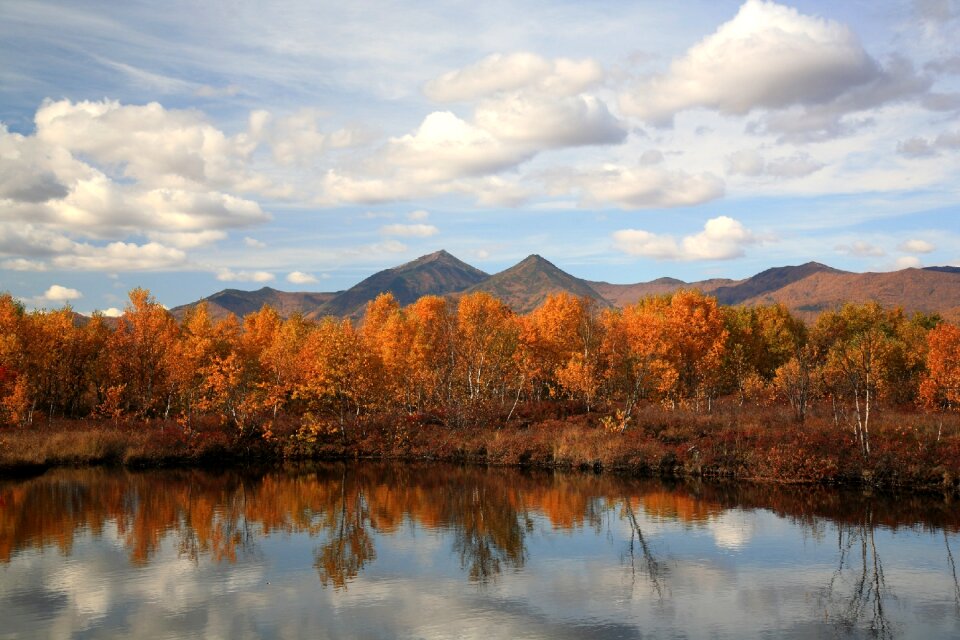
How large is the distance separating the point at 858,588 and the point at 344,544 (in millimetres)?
21758

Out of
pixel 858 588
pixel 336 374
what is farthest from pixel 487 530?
pixel 336 374

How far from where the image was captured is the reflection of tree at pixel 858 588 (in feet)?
77.3

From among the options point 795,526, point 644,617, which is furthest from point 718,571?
point 795,526

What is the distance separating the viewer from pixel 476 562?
31.1 meters

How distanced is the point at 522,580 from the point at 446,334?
50.9 metres

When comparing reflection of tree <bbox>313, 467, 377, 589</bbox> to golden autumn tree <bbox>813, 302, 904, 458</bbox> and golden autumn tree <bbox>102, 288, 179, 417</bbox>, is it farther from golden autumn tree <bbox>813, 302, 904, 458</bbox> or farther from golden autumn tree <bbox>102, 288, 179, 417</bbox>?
golden autumn tree <bbox>102, 288, 179, 417</bbox>

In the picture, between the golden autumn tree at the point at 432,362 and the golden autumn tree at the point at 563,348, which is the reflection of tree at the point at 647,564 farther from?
the golden autumn tree at the point at 432,362

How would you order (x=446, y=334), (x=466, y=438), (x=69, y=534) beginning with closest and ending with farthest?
(x=69, y=534) < (x=466, y=438) < (x=446, y=334)

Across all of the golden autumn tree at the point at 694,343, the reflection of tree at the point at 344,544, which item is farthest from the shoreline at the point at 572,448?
the reflection of tree at the point at 344,544

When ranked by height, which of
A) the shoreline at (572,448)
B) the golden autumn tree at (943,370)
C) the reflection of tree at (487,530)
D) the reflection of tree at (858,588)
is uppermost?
the golden autumn tree at (943,370)

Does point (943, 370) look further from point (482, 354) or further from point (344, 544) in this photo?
Answer: point (344, 544)

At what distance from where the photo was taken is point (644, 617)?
23.7 m

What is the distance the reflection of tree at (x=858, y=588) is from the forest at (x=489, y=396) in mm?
14792

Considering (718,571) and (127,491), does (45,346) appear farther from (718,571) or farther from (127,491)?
(718,571)
